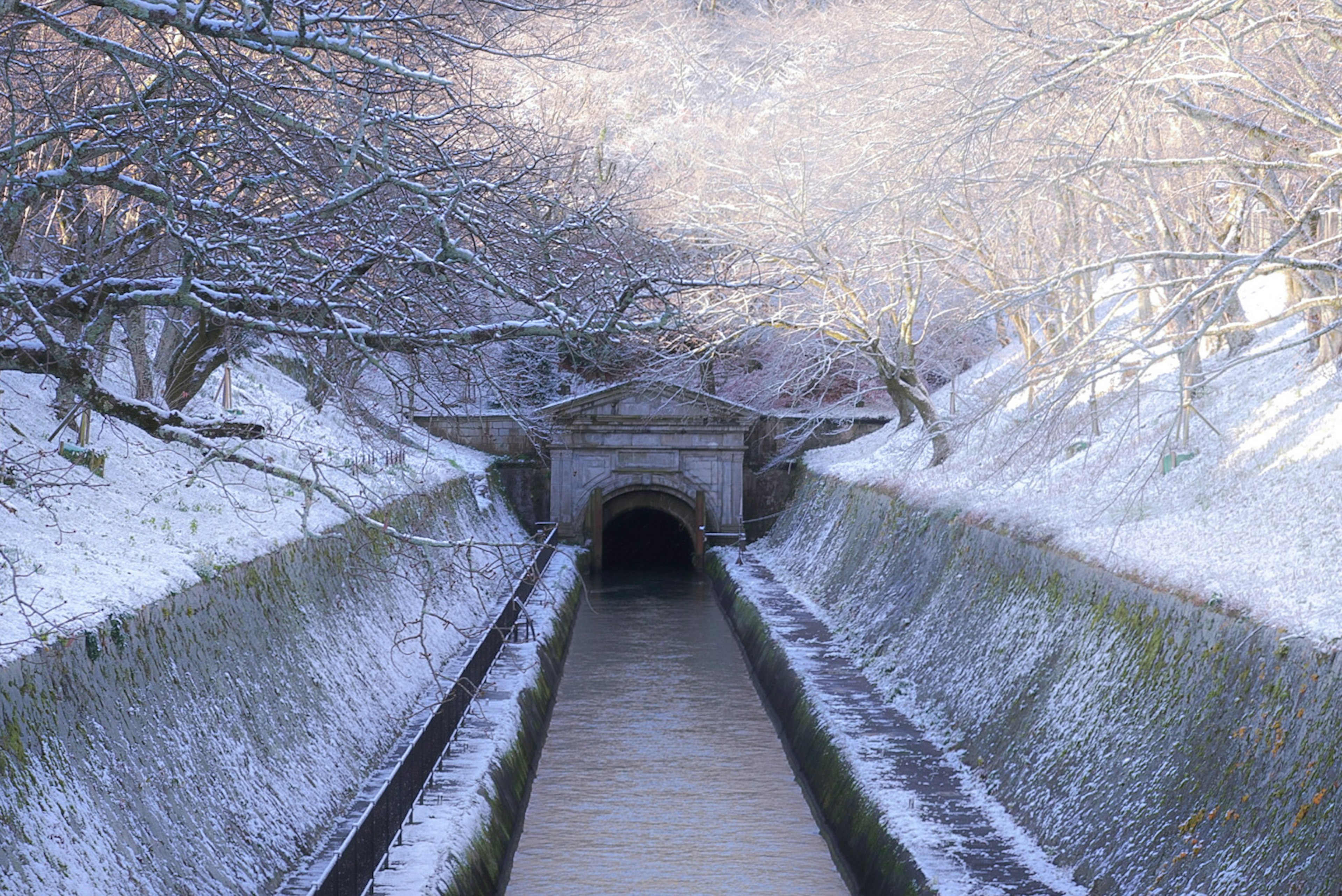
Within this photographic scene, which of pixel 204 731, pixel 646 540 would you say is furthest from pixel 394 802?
pixel 646 540

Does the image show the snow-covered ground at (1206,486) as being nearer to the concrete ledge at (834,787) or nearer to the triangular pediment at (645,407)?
the concrete ledge at (834,787)

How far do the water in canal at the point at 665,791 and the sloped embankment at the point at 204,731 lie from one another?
7.08 ft

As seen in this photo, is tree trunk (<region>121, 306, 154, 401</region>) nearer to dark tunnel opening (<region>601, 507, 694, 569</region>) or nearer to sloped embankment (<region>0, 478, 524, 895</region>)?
sloped embankment (<region>0, 478, 524, 895</region>)

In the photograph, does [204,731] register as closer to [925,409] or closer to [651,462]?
[925,409]

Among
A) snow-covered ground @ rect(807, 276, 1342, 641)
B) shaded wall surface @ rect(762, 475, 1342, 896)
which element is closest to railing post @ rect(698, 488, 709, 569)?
snow-covered ground @ rect(807, 276, 1342, 641)

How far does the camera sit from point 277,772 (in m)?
10.5

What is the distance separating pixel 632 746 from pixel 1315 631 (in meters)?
10.8

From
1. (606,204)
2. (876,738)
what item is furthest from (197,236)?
(876,738)

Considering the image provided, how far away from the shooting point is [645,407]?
35.0 m

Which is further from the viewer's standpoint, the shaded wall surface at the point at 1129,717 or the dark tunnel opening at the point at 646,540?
the dark tunnel opening at the point at 646,540

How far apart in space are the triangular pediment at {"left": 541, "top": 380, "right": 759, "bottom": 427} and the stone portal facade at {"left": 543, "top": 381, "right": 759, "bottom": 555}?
0.8 inches

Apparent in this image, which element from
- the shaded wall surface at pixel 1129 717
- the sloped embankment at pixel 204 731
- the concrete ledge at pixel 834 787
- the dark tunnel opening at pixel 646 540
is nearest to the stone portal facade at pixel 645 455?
the dark tunnel opening at pixel 646 540

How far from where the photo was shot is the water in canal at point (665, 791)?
1272 centimetres

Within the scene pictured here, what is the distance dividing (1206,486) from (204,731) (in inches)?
401
